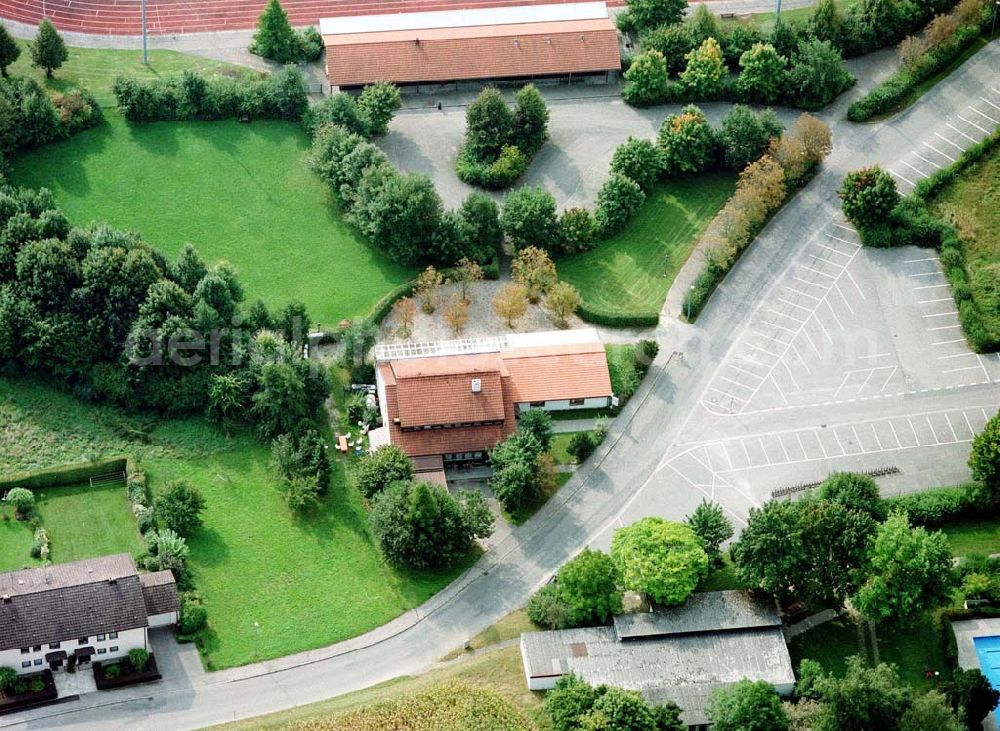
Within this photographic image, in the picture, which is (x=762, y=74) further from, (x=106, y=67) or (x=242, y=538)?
(x=242, y=538)

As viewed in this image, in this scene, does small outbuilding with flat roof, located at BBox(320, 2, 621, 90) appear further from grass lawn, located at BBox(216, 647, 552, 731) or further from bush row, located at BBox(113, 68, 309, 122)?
grass lawn, located at BBox(216, 647, 552, 731)

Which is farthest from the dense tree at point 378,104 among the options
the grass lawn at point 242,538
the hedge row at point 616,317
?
the grass lawn at point 242,538

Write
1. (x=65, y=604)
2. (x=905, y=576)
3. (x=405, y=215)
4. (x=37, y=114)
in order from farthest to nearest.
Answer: (x=37, y=114), (x=405, y=215), (x=905, y=576), (x=65, y=604)

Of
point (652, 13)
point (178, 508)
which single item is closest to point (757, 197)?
point (652, 13)

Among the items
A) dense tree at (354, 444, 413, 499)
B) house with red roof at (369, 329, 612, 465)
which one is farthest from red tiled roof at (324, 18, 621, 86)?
dense tree at (354, 444, 413, 499)

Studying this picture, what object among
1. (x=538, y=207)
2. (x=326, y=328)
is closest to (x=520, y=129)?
(x=538, y=207)

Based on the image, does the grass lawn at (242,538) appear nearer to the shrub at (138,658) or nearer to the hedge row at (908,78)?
the shrub at (138,658)
